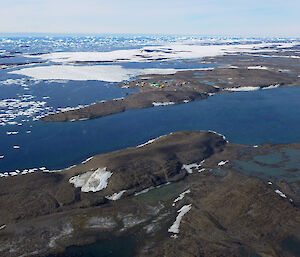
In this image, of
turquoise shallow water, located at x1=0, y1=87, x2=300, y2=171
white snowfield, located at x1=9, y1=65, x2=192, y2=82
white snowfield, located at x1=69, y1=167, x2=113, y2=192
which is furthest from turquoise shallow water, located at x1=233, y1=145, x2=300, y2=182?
white snowfield, located at x1=9, y1=65, x2=192, y2=82

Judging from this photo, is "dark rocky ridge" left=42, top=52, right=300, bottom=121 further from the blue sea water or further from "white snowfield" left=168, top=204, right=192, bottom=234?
"white snowfield" left=168, top=204, right=192, bottom=234

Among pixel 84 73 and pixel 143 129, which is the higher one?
pixel 84 73

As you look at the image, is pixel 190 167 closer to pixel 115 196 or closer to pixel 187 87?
pixel 115 196

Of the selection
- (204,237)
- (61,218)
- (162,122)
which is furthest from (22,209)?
(162,122)

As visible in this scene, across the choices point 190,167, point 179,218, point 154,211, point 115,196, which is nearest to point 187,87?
point 190,167

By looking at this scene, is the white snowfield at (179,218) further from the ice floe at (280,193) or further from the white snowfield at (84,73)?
the white snowfield at (84,73)

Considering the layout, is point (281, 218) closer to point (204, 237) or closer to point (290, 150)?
point (204, 237)

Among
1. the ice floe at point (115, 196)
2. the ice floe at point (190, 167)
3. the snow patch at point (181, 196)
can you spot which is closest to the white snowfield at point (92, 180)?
the ice floe at point (115, 196)
